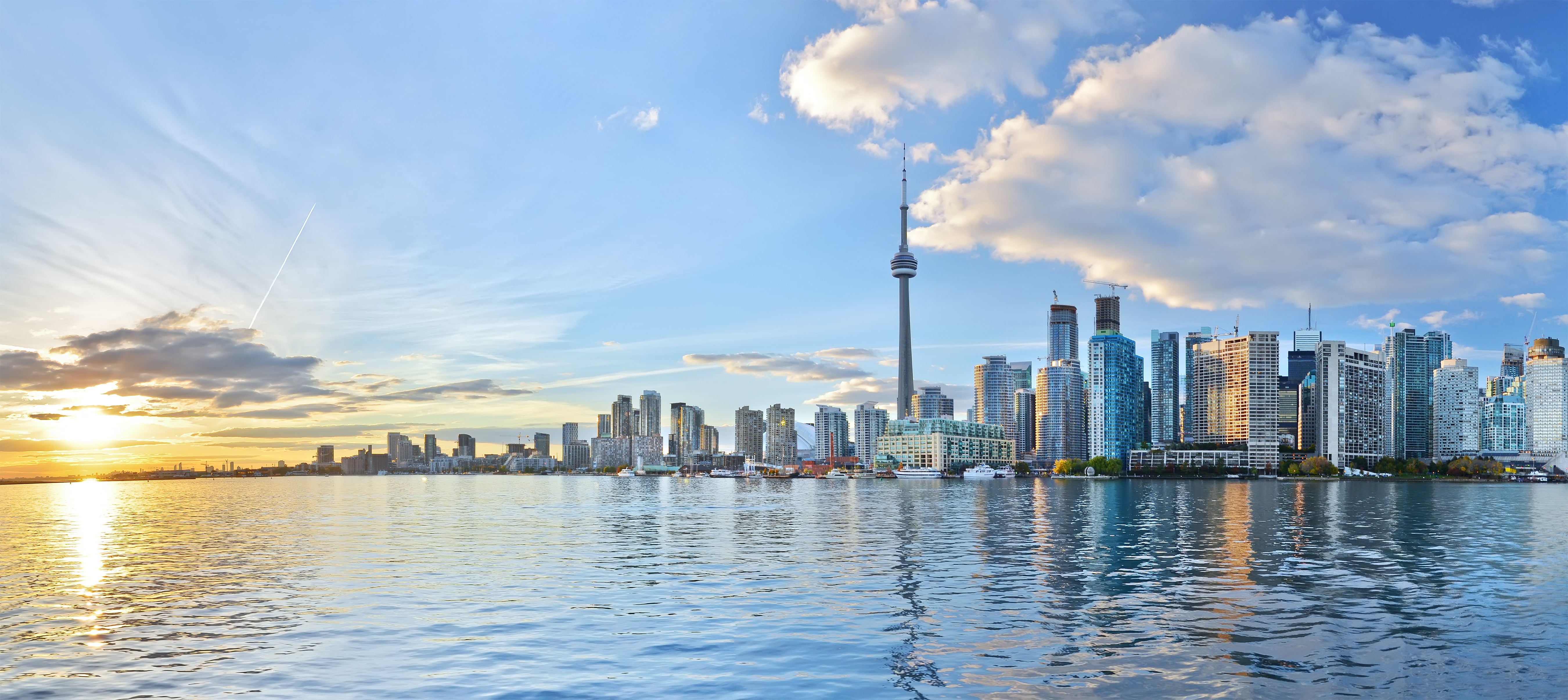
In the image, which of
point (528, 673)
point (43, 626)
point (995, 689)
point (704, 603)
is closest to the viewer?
point (995, 689)

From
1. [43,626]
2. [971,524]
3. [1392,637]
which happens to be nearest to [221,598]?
[43,626]

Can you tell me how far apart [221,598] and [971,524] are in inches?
2856

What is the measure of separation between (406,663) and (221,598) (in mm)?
21715

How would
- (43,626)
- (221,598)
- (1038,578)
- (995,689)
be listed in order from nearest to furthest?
(995,689) → (43,626) → (221,598) → (1038,578)

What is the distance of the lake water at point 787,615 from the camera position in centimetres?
3106

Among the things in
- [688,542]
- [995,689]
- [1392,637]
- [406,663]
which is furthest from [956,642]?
[688,542]

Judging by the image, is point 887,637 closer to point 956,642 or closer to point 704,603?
point 956,642

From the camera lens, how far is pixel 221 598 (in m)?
48.9

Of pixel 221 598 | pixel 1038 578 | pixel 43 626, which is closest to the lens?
pixel 43 626

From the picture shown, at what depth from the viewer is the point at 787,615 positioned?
42.3 m

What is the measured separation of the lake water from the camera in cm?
3106

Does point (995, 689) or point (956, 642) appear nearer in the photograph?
point (995, 689)

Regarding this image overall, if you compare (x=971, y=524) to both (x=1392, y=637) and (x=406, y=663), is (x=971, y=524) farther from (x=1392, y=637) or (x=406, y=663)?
(x=406, y=663)

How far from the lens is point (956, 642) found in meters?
36.3
